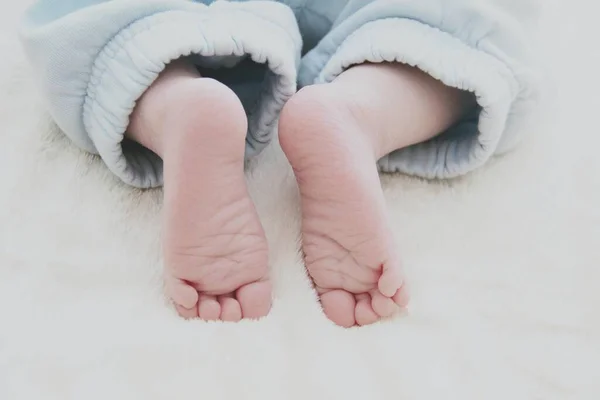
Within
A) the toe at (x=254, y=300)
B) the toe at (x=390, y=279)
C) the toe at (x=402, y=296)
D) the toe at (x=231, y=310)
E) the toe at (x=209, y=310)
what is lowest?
the toe at (x=209, y=310)

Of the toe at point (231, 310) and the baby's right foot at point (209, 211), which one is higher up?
the baby's right foot at point (209, 211)

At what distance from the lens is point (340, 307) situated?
61 cm

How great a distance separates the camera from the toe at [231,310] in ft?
1.95

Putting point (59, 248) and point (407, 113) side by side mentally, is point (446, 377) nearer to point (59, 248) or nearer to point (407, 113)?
point (407, 113)

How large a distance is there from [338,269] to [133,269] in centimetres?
18

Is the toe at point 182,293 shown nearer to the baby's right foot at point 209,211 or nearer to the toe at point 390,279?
the baby's right foot at point 209,211

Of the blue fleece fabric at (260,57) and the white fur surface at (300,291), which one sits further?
the blue fleece fabric at (260,57)

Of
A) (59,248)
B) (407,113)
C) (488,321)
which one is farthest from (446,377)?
(59,248)

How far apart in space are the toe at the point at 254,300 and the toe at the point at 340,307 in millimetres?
50

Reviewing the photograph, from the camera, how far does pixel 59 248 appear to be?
67 cm

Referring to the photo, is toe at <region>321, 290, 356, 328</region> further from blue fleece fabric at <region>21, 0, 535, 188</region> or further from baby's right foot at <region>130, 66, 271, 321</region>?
blue fleece fabric at <region>21, 0, 535, 188</region>

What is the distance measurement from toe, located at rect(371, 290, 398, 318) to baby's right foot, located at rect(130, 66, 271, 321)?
0.09 m

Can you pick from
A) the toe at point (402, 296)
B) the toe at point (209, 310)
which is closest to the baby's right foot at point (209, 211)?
the toe at point (209, 310)

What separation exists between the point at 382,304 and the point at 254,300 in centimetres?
11
